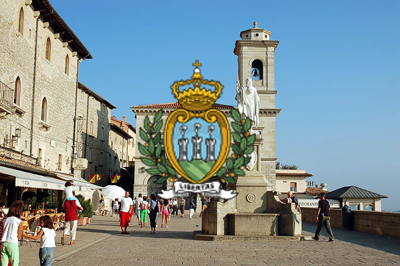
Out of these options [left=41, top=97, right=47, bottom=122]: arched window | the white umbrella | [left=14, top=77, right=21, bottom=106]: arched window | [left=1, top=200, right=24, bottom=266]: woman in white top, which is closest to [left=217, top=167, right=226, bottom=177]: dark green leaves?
[left=1, top=200, right=24, bottom=266]: woman in white top

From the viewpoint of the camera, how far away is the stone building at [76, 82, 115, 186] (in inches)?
1557

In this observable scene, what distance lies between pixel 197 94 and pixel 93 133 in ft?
125

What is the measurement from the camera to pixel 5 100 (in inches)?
780

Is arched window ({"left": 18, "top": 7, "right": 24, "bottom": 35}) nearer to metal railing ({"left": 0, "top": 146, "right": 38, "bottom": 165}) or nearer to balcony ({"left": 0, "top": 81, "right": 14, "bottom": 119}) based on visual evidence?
balcony ({"left": 0, "top": 81, "right": 14, "bottom": 119})

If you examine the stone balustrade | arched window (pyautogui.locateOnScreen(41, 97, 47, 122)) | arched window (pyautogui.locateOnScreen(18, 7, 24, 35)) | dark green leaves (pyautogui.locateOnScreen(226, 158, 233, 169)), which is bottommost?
the stone balustrade

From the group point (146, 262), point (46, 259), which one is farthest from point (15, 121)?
point (46, 259)

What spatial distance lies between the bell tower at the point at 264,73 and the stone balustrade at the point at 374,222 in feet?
94.5

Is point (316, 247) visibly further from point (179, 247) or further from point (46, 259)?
point (46, 259)

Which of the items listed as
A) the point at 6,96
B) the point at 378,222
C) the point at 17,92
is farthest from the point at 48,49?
the point at 378,222

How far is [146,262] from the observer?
9555 millimetres

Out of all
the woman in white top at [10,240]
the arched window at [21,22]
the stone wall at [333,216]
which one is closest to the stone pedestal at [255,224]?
the woman in white top at [10,240]

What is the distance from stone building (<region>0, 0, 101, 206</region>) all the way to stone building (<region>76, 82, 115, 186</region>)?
133 inches

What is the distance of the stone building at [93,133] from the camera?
39537 mm

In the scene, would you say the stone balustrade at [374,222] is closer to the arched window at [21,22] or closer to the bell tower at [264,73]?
the arched window at [21,22]
